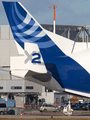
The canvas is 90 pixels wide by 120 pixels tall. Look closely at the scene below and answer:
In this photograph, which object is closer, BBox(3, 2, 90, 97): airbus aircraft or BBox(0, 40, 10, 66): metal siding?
BBox(3, 2, 90, 97): airbus aircraft

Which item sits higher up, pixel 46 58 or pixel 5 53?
pixel 5 53

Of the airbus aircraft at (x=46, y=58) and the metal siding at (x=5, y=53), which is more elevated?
the metal siding at (x=5, y=53)

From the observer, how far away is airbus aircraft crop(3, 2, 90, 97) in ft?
77.9

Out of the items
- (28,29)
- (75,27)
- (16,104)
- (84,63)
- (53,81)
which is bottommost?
(16,104)

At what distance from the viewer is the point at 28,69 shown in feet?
76.4

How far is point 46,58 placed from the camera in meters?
24.9

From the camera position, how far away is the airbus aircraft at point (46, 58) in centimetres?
2373

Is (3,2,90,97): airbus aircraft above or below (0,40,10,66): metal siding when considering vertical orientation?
below

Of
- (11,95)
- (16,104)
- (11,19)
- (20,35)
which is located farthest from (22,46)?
(11,95)

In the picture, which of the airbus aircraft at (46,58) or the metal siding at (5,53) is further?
the metal siding at (5,53)

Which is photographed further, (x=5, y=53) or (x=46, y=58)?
Result: (x=5, y=53)

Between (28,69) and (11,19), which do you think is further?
(11,19)

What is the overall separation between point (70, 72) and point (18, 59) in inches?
204

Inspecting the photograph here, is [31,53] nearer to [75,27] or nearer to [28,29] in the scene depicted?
[28,29]
